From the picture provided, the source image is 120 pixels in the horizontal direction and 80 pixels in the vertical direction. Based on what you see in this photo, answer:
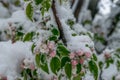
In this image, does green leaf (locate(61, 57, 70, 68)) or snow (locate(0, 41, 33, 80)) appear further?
snow (locate(0, 41, 33, 80))

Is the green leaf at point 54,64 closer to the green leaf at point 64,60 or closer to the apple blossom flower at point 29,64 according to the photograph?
the green leaf at point 64,60

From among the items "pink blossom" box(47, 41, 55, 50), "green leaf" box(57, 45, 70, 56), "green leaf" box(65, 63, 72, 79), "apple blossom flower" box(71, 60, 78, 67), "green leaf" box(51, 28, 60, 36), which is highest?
"green leaf" box(51, 28, 60, 36)

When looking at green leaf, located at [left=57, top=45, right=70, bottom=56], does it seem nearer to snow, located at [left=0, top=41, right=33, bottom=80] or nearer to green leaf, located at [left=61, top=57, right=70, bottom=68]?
green leaf, located at [left=61, top=57, right=70, bottom=68]

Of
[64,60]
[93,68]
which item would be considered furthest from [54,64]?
[93,68]

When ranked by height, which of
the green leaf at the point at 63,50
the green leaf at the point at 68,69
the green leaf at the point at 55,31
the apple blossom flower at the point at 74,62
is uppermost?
the green leaf at the point at 55,31

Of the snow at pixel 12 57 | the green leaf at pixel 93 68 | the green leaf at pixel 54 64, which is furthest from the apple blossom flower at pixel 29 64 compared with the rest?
the green leaf at pixel 93 68

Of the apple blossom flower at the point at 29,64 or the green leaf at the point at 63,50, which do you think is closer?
the green leaf at the point at 63,50

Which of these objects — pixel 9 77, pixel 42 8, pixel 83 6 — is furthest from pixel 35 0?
pixel 83 6

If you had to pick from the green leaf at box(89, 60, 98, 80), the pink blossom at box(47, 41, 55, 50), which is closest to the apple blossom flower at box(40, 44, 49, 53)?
the pink blossom at box(47, 41, 55, 50)

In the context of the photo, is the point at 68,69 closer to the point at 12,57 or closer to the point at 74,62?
the point at 74,62

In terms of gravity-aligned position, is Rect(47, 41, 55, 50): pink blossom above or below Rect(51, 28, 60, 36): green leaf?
below

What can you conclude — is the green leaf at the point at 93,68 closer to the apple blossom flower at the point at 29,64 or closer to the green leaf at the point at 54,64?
the green leaf at the point at 54,64

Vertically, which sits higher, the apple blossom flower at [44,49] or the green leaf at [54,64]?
the apple blossom flower at [44,49]

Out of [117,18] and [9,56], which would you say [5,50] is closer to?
[9,56]
